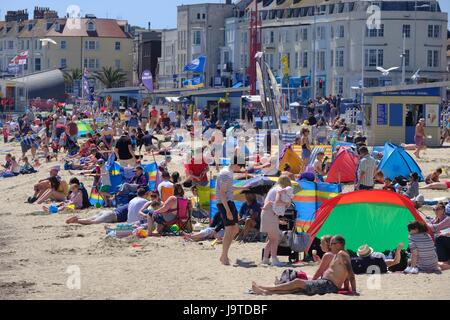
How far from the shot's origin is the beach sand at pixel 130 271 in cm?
1132

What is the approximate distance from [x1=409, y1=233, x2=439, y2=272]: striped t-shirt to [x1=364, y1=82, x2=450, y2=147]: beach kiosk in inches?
758

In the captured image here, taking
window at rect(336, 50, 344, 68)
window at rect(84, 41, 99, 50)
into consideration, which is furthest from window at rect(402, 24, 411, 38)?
window at rect(84, 41, 99, 50)

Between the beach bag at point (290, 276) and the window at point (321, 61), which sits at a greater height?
the window at point (321, 61)

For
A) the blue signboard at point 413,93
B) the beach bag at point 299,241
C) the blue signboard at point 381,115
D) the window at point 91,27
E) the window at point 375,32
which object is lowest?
the beach bag at point 299,241

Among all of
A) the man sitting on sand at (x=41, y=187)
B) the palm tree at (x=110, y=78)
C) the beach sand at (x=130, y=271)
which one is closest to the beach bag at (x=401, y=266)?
the beach sand at (x=130, y=271)

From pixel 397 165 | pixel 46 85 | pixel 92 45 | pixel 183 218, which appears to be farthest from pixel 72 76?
pixel 183 218

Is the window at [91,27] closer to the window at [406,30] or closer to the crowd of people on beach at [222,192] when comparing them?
the window at [406,30]

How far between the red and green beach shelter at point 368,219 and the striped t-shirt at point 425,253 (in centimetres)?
104

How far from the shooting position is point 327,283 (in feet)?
36.0

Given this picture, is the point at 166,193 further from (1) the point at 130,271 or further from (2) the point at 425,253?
(2) the point at 425,253

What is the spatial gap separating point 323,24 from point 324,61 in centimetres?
251

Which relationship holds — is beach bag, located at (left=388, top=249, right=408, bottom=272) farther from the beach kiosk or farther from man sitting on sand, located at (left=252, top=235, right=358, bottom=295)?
the beach kiosk
